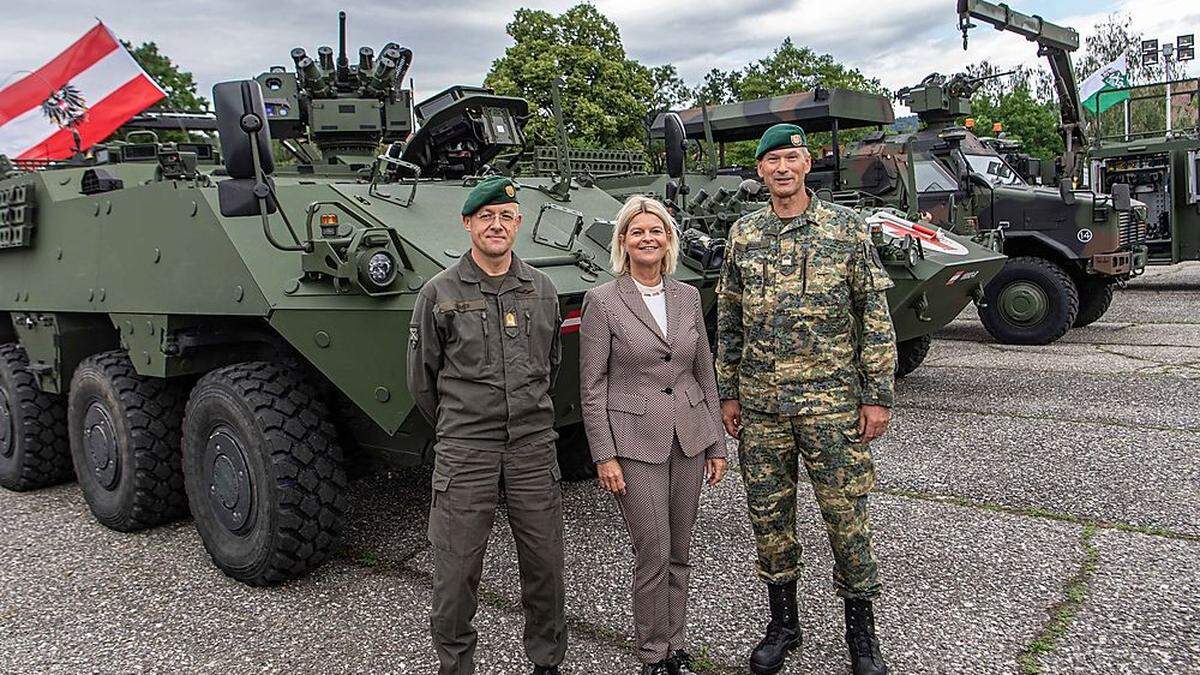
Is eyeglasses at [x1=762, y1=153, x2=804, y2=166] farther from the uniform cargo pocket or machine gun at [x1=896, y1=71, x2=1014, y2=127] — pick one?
machine gun at [x1=896, y1=71, x2=1014, y2=127]

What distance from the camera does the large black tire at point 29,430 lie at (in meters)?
5.41

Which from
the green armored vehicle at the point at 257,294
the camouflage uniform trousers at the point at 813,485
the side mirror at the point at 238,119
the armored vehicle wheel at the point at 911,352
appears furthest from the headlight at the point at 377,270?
the armored vehicle wheel at the point at 911,352

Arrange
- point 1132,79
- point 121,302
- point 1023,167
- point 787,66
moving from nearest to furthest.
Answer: point 121,302
point 1023,167
point 787,66
point 1132,79

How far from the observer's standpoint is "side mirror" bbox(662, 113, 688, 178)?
200 inches

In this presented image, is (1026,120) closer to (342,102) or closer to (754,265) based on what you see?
(342,102)

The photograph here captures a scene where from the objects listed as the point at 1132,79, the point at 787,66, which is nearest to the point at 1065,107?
the point at 787,66

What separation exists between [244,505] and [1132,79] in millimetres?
41588

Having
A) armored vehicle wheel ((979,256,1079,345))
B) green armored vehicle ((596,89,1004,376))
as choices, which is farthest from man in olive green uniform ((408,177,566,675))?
armored vehicle wheel ((979,256,1079,345))

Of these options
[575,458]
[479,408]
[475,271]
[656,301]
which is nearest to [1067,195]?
[575,458]

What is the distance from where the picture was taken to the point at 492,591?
377 cm

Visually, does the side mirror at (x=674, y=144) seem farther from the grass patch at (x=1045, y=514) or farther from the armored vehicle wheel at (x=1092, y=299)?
the armored vehicle wheel at (x=1092, y=299)

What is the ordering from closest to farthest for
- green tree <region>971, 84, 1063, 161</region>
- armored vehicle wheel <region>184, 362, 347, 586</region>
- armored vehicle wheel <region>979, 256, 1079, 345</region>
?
armored vehicle wheel <region>184, 362, 347, 586</region> < armored vehicle wheel <region>979, 256, 1079, 345</region> < green tree <region>971, 84, 1063, 161</region>

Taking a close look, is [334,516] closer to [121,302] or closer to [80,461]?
[121,302]

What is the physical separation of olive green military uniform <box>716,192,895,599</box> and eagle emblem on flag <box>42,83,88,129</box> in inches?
180
